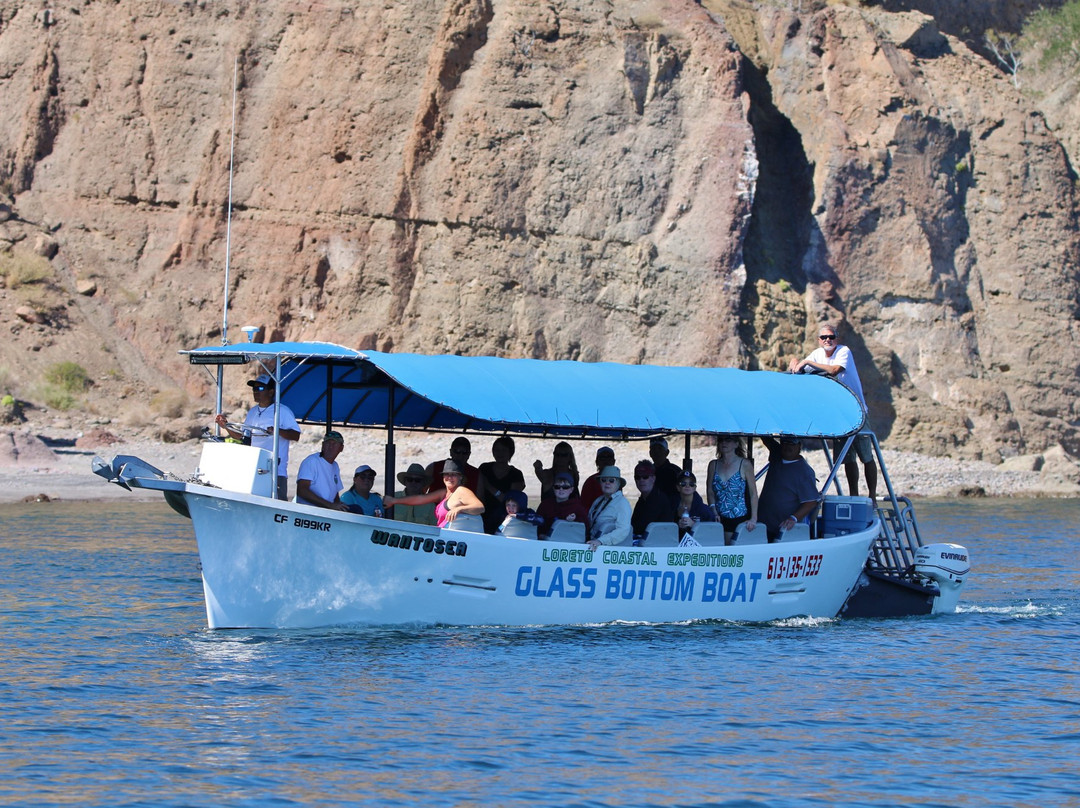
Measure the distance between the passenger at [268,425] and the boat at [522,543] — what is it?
23 centimetres

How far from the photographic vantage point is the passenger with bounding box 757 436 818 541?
48.9ft

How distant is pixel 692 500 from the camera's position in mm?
14492

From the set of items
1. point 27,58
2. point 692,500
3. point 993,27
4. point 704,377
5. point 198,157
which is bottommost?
point 692,500

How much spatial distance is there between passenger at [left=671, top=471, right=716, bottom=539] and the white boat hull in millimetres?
318

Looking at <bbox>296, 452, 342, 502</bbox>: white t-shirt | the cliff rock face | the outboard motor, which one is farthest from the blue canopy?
the cliff rock face

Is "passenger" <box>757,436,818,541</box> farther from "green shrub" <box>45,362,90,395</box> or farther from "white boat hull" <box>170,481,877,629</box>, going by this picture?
"green shrub" <box>45,362,90,395</box>

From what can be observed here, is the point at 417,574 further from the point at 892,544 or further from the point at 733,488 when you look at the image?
the point at 892,544

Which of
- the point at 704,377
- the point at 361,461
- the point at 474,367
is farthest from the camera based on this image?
the point at 361,461

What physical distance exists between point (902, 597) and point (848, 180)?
3040 centimetres

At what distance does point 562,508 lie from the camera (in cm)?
1393

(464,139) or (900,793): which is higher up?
(464,139)

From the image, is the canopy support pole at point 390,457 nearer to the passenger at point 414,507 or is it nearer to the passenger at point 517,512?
the passenger at point 414,507

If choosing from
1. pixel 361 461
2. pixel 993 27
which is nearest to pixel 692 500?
pixel 361 461

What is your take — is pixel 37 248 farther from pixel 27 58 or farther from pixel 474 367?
pixel 474 367
